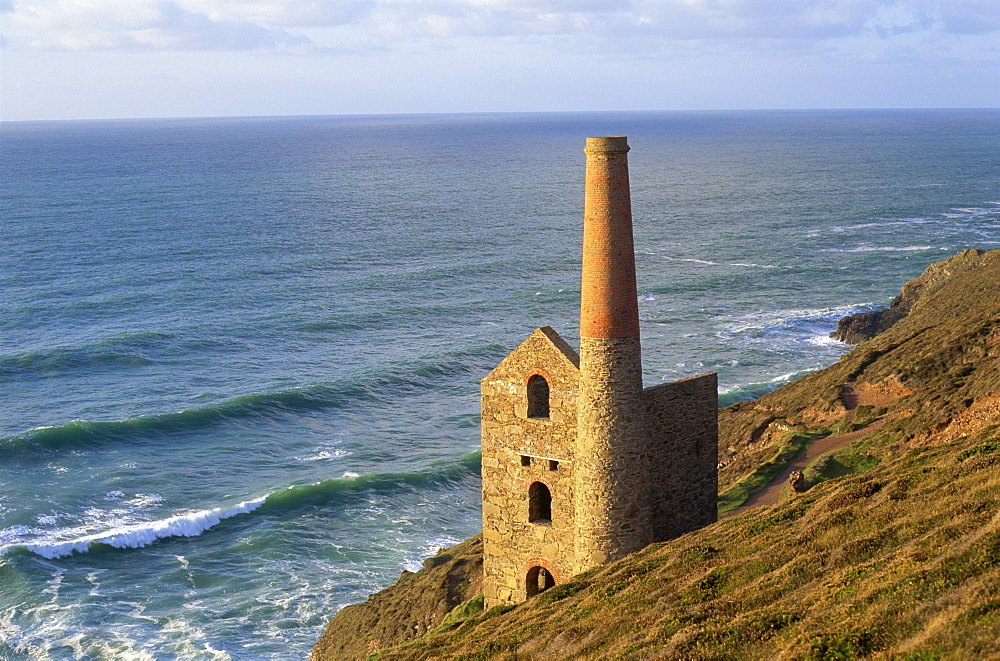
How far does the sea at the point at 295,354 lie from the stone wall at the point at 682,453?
12.3m

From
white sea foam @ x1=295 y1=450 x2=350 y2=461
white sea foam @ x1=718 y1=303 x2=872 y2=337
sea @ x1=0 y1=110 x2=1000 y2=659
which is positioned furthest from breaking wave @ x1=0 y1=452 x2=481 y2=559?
white sea foam @ x1=718 y1=303 x2=872 y2=337

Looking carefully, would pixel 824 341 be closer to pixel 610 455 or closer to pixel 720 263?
pixel 720 263

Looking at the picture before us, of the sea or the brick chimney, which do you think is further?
the sea

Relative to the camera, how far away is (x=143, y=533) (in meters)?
38.2

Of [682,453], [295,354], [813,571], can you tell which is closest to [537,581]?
[682,453]

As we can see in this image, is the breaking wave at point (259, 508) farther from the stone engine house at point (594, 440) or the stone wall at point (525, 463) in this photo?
the stone wall at point (525, 463)

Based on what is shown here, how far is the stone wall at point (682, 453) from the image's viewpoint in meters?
23.7

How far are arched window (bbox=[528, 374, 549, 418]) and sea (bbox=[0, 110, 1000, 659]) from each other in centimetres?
1144

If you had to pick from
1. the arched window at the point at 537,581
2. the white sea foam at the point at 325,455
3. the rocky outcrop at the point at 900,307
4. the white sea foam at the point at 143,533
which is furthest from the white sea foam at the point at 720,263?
the arched window at the point at 537,581

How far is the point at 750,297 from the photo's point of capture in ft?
236

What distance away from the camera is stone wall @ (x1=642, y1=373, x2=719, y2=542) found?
77.7 feet

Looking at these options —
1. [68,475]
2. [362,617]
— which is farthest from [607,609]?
[68,475]

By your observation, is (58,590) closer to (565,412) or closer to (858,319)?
(565,412)

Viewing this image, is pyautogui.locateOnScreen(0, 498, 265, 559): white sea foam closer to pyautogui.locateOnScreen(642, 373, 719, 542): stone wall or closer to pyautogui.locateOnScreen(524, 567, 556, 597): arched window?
pyautogui.locateOnScreen(524, 567, 556, 597): arched window
